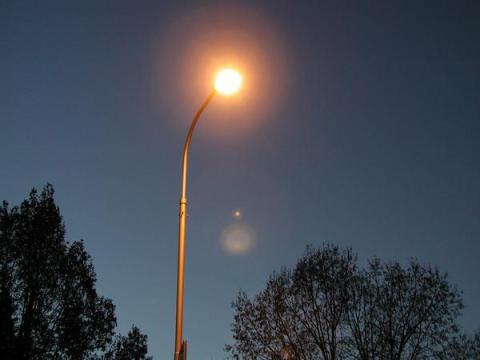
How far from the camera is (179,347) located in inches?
Answer: 394

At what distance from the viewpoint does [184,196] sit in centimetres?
1264

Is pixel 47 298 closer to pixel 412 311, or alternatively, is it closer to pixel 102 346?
pixel 102 346

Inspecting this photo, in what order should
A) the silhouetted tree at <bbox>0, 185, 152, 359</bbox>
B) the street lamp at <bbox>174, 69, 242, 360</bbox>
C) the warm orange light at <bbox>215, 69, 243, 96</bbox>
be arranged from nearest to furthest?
A: 1. the street lamp at <bbox>174, 69, 242, 360</bbox>
2. the warm orange light at <bbox>215, 69, 243, 96</bbox>
3. the silhouetted tree at <bbox>0, 185, 152, 359</bbox>

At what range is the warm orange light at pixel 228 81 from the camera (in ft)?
42.6

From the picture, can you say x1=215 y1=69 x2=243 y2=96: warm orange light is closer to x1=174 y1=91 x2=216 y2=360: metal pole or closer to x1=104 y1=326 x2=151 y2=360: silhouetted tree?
x1=174 y1=91 x2=216 y2=360: metal pole

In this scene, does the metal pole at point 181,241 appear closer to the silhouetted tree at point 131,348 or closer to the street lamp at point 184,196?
the street lamp at point 184,196

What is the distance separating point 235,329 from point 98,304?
10034mm

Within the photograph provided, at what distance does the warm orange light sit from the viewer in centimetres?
1299

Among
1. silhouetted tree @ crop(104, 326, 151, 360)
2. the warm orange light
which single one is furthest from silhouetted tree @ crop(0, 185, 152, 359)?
the warm orange light

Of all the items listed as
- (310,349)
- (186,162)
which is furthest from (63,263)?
(186,162)

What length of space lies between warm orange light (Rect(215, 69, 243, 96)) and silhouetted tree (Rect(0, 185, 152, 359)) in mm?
23544

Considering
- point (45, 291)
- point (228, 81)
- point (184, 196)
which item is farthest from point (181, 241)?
point (45, 291)

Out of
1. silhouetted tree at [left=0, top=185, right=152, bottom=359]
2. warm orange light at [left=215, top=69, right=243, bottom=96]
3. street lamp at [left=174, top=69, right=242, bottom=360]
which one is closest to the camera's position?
street lamp at [left=174, top=69, right=242, bottom=360]

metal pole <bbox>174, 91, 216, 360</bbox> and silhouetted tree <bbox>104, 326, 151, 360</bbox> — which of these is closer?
metal pole <bbox>174, 91, 216, 360</bbox>
